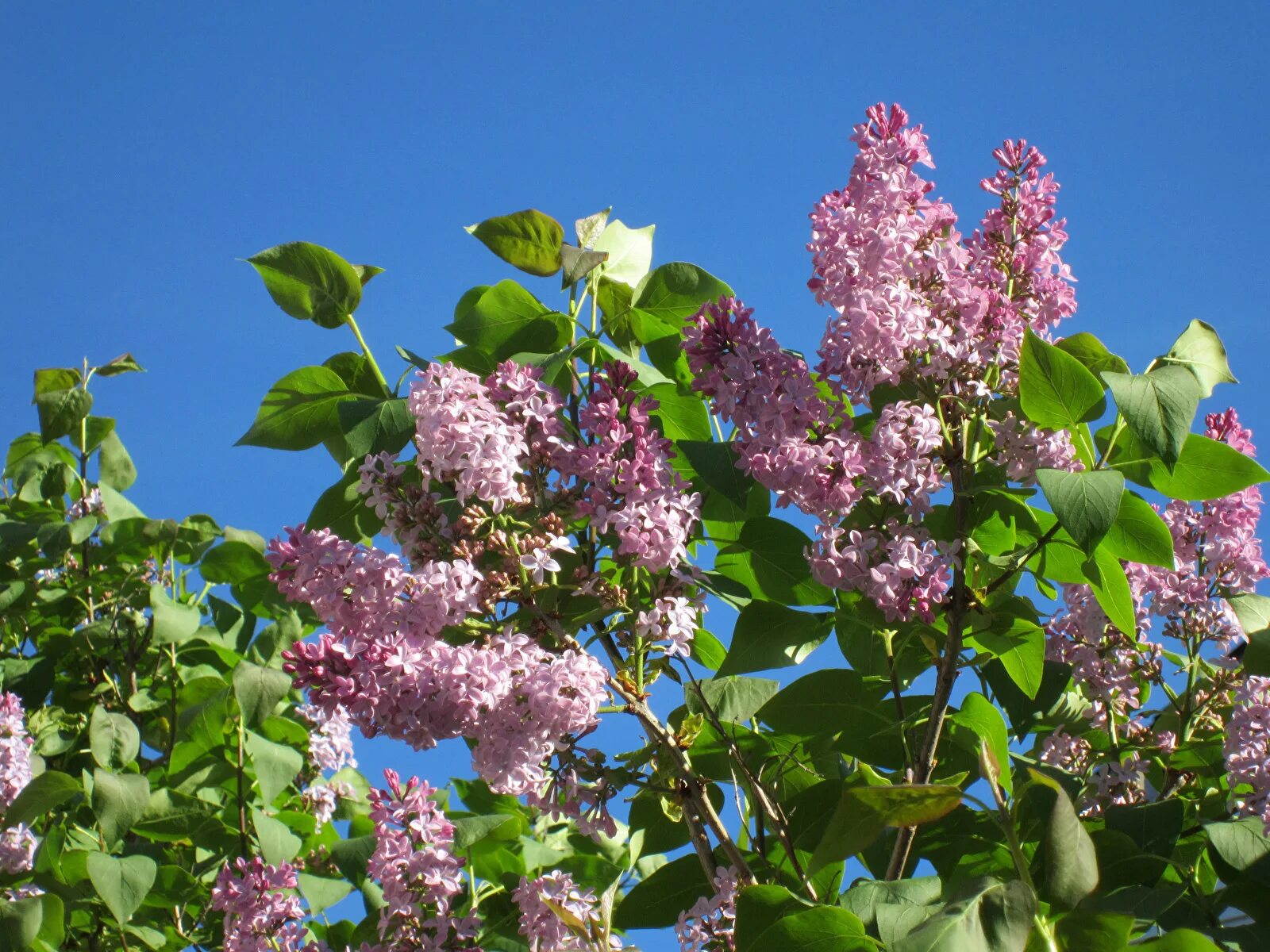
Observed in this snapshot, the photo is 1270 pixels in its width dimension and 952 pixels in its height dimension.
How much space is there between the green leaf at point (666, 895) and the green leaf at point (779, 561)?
1.42 feet

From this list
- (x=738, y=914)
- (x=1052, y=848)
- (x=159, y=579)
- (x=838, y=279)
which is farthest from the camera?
(x=159, y=579)

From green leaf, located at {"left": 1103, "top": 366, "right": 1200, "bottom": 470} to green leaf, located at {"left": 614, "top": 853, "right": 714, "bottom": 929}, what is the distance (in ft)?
3.05

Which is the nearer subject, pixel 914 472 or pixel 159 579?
pixel 914 472

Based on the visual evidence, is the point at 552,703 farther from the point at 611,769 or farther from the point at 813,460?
the point at 813,460

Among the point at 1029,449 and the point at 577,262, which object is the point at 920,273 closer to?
the point at 1029,449

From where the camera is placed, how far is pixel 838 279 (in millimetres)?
1827

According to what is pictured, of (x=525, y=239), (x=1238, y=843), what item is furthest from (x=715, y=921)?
(x=525, y=239)

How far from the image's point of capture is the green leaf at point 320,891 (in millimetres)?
2689

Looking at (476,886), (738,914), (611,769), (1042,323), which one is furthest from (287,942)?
(1042,323)

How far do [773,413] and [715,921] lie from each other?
28.5 inches

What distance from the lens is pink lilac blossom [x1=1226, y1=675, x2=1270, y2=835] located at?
184 cm

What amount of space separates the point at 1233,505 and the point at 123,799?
2.33m

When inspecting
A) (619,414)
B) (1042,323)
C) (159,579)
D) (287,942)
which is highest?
(159,579)

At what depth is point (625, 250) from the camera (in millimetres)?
2473
